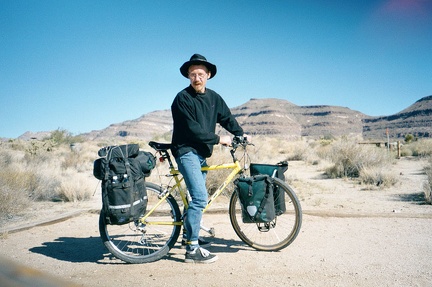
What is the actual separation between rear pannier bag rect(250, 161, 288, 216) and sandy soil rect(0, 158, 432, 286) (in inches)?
21.9

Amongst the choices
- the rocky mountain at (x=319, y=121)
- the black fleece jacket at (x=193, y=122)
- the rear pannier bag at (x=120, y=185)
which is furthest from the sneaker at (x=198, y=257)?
the rocky mountain at (x=319, y=121)

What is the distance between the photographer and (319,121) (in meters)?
130

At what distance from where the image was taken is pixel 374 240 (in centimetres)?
422

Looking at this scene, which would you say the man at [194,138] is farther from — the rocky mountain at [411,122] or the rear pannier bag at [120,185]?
the rocky mountain at [411,122]

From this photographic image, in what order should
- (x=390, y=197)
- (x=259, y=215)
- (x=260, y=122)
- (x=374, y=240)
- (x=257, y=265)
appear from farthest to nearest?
1. (x=260, y=122)
2. (x=390, y=197)
3. (x=374, y=240)
4. (x=259, y=215)
5. (x=257, y=265)

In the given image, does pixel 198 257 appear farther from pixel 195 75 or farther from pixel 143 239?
pixel 195 75

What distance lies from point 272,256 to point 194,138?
68.4 inches

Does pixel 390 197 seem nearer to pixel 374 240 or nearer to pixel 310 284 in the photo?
pixel 374 240

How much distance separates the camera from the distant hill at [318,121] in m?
89.3

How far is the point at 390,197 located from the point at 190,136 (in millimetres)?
6216

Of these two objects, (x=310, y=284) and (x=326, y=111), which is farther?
(x=326, y=111)

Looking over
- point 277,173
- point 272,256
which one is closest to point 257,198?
point 277,173

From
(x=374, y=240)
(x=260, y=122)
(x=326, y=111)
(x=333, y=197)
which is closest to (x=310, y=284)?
(x=374, y=240)

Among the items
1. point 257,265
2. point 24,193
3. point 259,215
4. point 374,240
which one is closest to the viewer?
point 257,265
